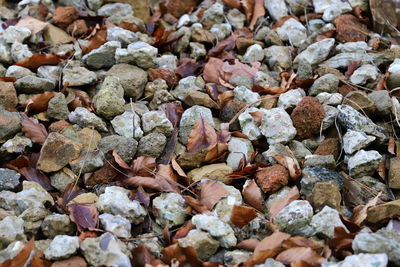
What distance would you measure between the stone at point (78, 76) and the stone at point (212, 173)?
23.3 inches

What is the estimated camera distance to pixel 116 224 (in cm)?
168

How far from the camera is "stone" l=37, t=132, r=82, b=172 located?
6.35 ft

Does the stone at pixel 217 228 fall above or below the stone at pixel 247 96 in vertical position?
below

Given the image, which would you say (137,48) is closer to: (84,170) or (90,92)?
(90,92)

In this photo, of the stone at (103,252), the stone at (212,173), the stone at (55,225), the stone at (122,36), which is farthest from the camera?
the stone at (122,36)

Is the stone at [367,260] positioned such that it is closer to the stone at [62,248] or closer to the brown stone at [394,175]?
the brown stone at [394,175]

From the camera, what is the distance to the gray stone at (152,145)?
1990mm

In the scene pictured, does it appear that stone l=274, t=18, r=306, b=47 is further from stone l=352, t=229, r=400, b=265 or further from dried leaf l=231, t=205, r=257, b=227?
stone l=352, t=229, r=400, b=265

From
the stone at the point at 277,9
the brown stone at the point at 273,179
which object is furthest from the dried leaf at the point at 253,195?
the stone at the point at 277,9

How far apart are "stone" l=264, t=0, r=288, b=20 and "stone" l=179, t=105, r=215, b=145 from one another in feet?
2.68

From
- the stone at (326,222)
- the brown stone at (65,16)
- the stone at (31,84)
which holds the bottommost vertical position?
the stone at (326,222)

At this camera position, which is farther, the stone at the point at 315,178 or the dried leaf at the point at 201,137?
the dried leaf at the point at 201,137

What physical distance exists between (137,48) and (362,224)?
1.13 metres

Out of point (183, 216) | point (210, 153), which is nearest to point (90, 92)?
point (210, 153)
